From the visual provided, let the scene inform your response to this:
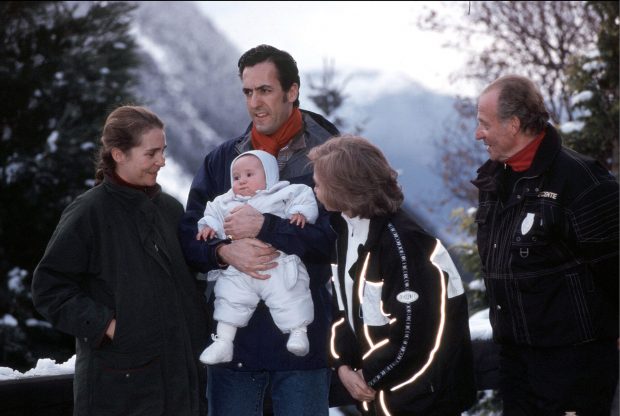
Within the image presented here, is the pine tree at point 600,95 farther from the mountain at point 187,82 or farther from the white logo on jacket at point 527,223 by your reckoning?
the mountain at point 187,82

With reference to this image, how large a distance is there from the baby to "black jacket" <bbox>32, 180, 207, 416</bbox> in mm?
164

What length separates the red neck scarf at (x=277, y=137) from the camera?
368cm

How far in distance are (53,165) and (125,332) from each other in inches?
332

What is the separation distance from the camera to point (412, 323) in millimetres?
2947

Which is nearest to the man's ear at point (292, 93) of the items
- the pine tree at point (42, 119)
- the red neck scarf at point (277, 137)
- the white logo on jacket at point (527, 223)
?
the red neck scarf at point (277, 137)

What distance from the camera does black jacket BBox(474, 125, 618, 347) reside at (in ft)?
10.3

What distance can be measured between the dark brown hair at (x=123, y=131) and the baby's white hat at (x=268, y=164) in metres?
0.44

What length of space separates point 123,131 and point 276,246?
32.2 inches

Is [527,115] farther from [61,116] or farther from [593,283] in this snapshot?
[61,116]

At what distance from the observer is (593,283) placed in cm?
316

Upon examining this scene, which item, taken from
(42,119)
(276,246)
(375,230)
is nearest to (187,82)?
(42,119)

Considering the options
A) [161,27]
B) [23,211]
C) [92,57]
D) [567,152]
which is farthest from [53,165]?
[161,27]

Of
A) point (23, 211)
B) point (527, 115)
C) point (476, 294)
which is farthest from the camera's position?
point (23, 211)

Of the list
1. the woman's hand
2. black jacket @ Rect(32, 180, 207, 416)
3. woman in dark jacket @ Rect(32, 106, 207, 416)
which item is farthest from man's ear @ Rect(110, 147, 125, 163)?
the woman's hand
